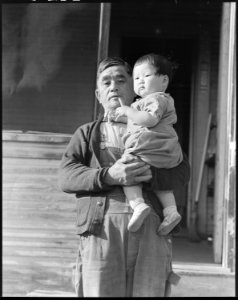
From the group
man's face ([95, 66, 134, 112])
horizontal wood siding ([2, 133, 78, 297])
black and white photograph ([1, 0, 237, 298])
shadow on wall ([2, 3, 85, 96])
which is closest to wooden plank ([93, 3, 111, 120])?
black and white photograph ([1, 0, 237, 298])

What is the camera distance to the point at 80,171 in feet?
6.40

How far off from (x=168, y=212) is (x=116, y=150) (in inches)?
13.0

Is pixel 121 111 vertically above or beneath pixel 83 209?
above

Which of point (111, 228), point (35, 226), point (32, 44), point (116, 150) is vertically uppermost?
point (32, 44)

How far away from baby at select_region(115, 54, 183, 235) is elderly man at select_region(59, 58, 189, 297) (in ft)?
0.14

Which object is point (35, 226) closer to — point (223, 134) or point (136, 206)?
point (223, 134)

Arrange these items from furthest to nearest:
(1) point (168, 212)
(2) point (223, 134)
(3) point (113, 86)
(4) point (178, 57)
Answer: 1. (4) point (178, 57)
2. (2) point (223, 134)
3. (3) point (113, 86)
4. (1) point (168, 212)

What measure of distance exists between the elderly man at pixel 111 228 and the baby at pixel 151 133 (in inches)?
1.6

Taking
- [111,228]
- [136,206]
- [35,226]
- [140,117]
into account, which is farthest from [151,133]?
[35,226]

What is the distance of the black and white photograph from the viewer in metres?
1.94

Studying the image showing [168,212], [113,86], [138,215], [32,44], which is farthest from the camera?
[32,44]

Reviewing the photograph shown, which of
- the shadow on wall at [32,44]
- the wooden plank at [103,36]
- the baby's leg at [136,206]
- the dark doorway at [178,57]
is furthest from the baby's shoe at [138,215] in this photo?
the dark doorway at [178,57]

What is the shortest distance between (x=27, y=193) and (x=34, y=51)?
1147 mm

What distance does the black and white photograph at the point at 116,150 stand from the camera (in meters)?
1.94
